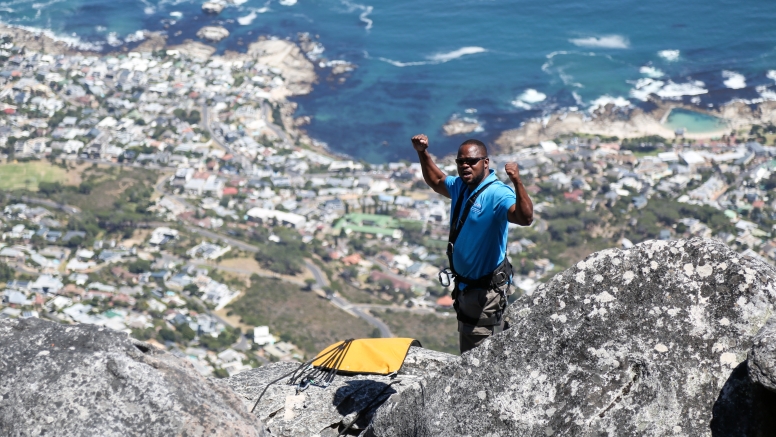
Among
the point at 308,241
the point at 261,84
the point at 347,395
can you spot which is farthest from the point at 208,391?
the point at 261,84

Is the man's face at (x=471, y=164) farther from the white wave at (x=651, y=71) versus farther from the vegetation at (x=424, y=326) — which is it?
the white wave at (x=651, y=71)

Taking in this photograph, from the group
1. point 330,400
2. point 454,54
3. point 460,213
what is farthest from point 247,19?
point 460,213

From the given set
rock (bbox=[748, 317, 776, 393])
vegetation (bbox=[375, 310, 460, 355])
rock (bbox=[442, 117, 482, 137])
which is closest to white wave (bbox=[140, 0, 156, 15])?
rock (bbox=[442, 117, 482, 137])

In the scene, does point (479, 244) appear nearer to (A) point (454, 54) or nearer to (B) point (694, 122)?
(B) point (694, 122)

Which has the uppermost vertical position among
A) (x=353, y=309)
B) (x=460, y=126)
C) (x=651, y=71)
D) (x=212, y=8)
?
(x=651, y=71)

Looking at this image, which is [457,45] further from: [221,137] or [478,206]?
[478,206]
